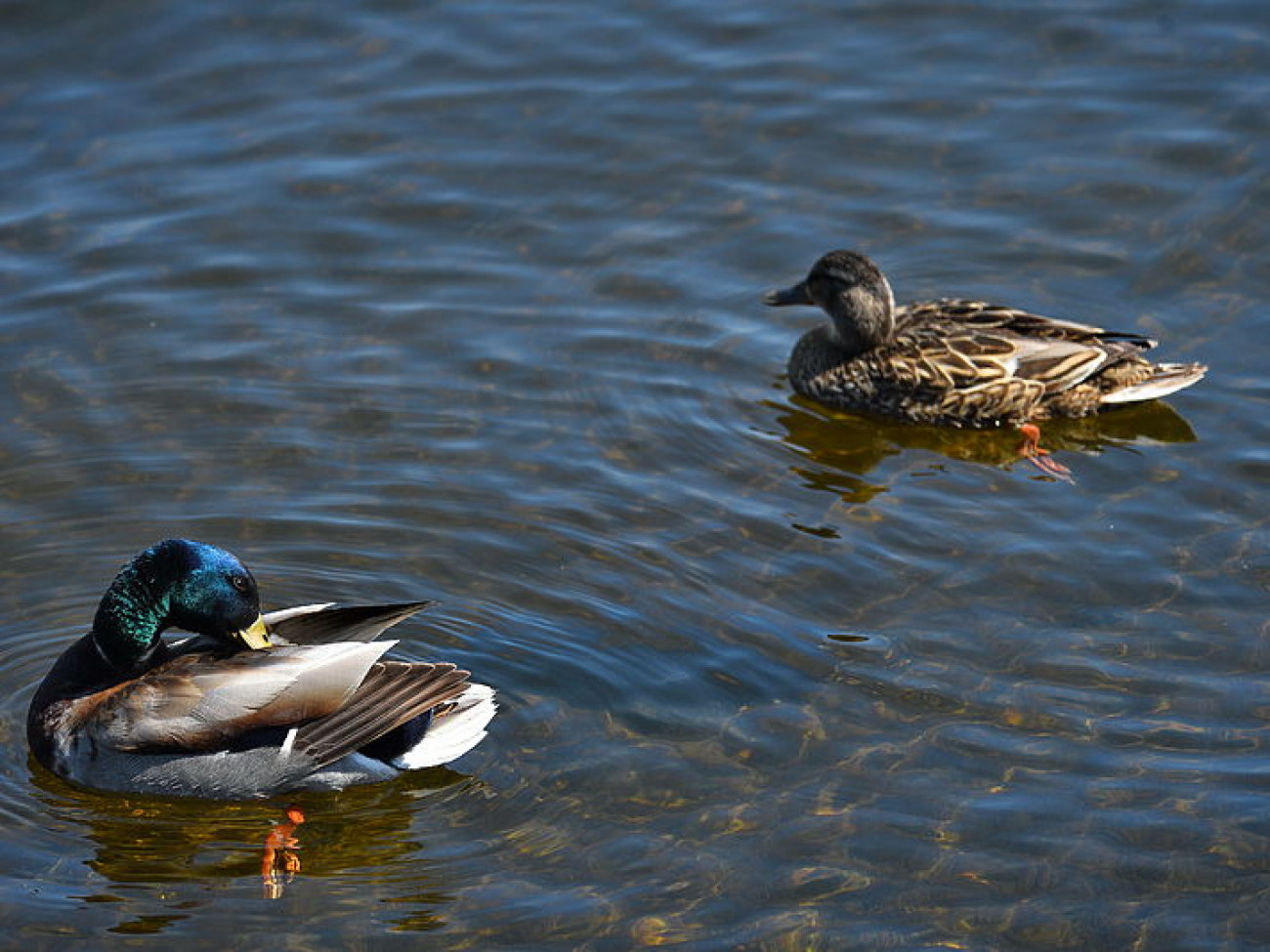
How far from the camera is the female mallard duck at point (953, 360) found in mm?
10852

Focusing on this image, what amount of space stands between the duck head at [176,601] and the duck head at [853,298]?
4.31 metres

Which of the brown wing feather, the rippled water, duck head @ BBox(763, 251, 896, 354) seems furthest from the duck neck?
duck head @ BBox(763, 251, 896, 354)

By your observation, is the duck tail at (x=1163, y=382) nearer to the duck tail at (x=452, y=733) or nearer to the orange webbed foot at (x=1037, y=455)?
the orange webbed foot at (x=1037, y=455)

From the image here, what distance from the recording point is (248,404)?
10.6 metres

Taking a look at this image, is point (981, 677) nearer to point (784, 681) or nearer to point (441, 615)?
point (784, 681)

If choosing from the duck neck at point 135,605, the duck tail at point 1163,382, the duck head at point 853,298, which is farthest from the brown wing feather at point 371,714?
→ the duck tail at point 1163,382

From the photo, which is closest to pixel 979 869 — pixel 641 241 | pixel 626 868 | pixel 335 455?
pixel 626 868

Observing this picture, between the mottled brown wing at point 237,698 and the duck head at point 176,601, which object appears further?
the duck head at point 176,601

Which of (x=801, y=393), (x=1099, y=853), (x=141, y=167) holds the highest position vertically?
(x=141, y=167)

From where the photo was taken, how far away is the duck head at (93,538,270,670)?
26.0 ft

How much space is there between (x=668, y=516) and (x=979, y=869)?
283cm

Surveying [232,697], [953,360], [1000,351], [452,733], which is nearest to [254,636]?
[232,697]

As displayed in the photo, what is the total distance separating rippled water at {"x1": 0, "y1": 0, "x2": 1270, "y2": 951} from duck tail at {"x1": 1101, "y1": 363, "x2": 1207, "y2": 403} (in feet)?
0.64

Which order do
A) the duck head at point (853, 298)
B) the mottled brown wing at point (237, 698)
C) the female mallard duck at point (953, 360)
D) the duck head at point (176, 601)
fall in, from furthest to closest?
1. the duck head at point (853, 298)
2. the female mallard duck at point (953, 360)
3. the duck head at point (176, 601)
4. the mottled brown wing at point (237, 698)
